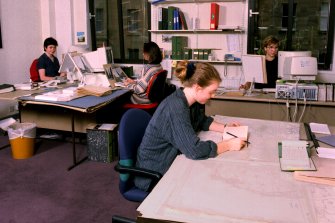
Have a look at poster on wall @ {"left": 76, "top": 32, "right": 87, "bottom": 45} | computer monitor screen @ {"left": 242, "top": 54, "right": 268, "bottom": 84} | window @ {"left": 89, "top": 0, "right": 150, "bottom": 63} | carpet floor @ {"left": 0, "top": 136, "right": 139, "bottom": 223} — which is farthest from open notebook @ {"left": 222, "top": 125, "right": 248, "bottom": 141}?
poster on wall @ {"left": 76, "top": 32, "right": 87, "bottom": 45}

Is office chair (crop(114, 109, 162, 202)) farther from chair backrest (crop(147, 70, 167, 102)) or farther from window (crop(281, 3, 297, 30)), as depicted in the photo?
window (crop(281, 3, 297, 30))

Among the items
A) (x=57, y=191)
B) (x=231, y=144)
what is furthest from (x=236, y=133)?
(x=57, y=191)

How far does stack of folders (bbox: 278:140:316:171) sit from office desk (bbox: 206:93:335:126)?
180cm

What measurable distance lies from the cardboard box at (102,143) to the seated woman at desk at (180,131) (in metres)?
1.65

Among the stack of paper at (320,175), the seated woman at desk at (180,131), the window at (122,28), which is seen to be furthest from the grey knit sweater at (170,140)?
the window at (122,28)

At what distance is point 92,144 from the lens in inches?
141

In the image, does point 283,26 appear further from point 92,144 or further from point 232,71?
point 92,144

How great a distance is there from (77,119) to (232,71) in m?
2.39

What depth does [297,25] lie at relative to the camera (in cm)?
493

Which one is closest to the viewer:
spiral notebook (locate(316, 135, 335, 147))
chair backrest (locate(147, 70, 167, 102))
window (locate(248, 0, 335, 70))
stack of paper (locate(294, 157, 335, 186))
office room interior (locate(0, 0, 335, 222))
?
stack of paper (locate(294, 157, 335, 186))

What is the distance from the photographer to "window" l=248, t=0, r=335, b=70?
481 centimetres

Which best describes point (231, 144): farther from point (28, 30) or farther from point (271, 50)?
point (28, 30)

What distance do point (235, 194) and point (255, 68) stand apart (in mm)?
2488

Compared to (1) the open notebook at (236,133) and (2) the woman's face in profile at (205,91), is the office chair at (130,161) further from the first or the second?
(1) the open notebook at (236,133)
